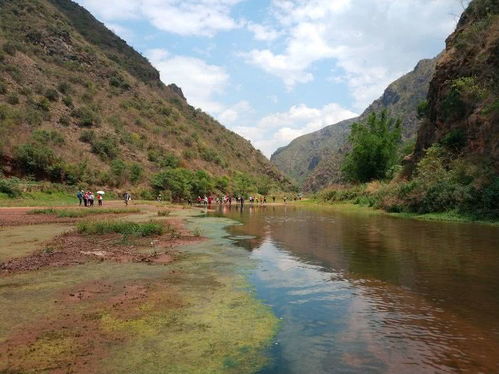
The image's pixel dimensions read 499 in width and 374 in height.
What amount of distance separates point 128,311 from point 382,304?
5694 mm

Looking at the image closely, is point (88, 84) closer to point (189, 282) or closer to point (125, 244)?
point (125, 244)

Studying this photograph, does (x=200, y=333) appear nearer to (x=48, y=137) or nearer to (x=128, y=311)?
(x=128, y=311)

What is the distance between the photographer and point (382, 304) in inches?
377

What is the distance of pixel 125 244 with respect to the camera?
699 inches

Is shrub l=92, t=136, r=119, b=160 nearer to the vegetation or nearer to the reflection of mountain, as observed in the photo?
the vegetation

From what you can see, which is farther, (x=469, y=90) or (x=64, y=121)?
(x=64, y=121)

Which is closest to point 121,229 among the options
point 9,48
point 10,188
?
point 10,188

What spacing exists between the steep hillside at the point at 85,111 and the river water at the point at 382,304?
4785cm

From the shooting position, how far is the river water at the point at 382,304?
6.58 metres

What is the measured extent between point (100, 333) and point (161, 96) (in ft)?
385

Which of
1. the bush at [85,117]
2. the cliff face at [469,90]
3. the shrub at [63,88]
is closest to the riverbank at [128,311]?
the cliff face at [469,90]

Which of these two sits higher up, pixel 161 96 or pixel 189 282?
pixel 161 96

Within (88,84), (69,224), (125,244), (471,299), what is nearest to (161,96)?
(88,84)

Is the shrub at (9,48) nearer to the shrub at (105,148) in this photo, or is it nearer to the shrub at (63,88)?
the shrub at (63,88)
